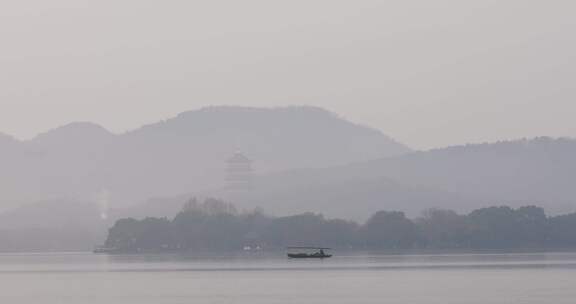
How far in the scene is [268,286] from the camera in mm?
134250

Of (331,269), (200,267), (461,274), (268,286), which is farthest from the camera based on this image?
(200,267)

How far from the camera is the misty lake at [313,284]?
116 metres

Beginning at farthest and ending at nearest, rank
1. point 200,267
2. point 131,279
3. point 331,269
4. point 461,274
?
point 200,267
point 331,269
point 131,279
point 461,274

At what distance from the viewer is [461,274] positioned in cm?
14825

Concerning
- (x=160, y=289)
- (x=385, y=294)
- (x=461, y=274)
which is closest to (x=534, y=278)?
(x=461, y=274)

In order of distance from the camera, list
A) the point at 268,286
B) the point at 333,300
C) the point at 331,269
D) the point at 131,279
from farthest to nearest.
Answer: the point at 331,269
the point at 131,279
the point at 268,286
the point at 333,300

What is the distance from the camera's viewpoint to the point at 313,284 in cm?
13700

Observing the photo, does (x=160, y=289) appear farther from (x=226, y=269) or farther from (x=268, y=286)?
(x=226, y=269)

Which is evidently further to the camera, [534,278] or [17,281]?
[17,281]

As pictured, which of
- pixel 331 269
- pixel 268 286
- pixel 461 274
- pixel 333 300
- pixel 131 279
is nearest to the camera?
pixel 333 300

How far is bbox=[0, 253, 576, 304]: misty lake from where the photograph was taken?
115500 mm

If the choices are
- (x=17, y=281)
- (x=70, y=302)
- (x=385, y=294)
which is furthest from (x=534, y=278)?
(x=17, y=281)

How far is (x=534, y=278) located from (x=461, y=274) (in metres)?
13.1

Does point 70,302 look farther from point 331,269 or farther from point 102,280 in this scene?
point 331,269
